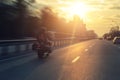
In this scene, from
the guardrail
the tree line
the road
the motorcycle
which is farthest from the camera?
the tree line

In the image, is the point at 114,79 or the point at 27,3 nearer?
the point at 114,79

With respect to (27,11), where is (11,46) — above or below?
below

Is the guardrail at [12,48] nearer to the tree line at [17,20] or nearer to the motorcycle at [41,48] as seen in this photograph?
the motorcycle at [41,48]

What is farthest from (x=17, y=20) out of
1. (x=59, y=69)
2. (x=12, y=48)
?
(x=59, y=69)

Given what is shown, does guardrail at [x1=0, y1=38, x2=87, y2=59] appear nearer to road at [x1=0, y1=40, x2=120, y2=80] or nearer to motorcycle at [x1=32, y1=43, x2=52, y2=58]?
motorcycle at [x1=32, y1=43, x2=52, y2=58]

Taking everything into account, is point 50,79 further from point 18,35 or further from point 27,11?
point 27,11

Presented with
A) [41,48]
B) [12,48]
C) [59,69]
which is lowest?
[59,69]

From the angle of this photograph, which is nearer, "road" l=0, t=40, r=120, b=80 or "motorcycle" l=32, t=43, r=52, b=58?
"road" l=0, t=40, r=120, b=80

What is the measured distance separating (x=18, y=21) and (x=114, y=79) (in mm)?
61143

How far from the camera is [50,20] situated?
116m

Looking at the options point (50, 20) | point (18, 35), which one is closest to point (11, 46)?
point (18, 35)

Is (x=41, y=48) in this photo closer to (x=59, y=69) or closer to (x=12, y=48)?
(x=59, y=69)

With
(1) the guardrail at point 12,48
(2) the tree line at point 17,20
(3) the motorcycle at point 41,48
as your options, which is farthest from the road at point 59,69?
(2) the tree line at point 17,20

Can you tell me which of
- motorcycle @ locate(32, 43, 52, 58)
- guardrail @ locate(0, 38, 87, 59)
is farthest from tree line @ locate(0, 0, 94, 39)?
motorcycle @ locate(32, 43, 52, 58)
